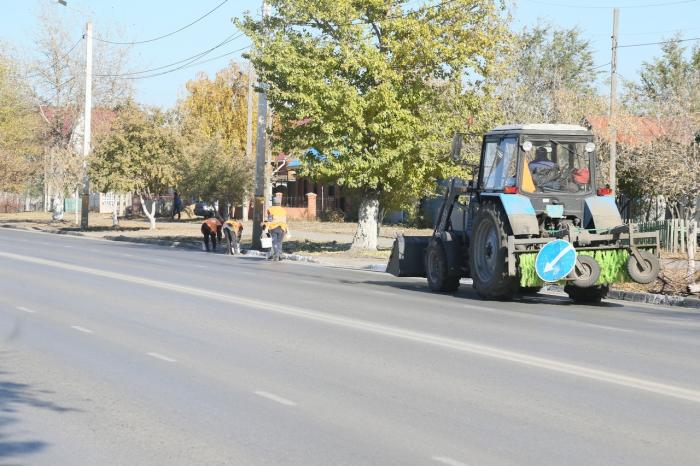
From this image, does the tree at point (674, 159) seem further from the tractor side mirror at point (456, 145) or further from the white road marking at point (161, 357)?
the white road marking at point (161, 357)

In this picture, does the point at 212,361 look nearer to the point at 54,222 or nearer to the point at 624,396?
the point at 624,396

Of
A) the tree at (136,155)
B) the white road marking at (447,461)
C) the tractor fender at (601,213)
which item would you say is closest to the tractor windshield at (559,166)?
the tractor fender at (601,213)

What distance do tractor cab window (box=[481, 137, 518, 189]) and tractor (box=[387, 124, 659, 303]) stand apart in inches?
0.7

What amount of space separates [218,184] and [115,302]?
33.8 meters

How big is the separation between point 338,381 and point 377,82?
72.7 feet

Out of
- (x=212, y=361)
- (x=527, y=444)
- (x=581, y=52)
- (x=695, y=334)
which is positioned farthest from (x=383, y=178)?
(x=581, y=52)

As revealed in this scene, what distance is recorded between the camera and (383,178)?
31.3 m

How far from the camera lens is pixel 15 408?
26.9ft

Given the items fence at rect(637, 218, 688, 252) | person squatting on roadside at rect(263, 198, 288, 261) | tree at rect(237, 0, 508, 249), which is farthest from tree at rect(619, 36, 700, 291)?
person squatting on roadside at rect(263, 198, 288, 261)

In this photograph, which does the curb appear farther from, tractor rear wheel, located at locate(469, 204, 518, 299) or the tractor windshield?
tractor rear wheel, located at locate(469, 204, 518, 299)

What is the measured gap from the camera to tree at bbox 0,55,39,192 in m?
65.0

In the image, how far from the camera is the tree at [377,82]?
30.0 m

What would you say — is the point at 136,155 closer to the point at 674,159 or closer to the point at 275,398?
the point at 674,159

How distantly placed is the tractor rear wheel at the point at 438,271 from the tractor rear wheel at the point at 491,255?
23.3 inches
